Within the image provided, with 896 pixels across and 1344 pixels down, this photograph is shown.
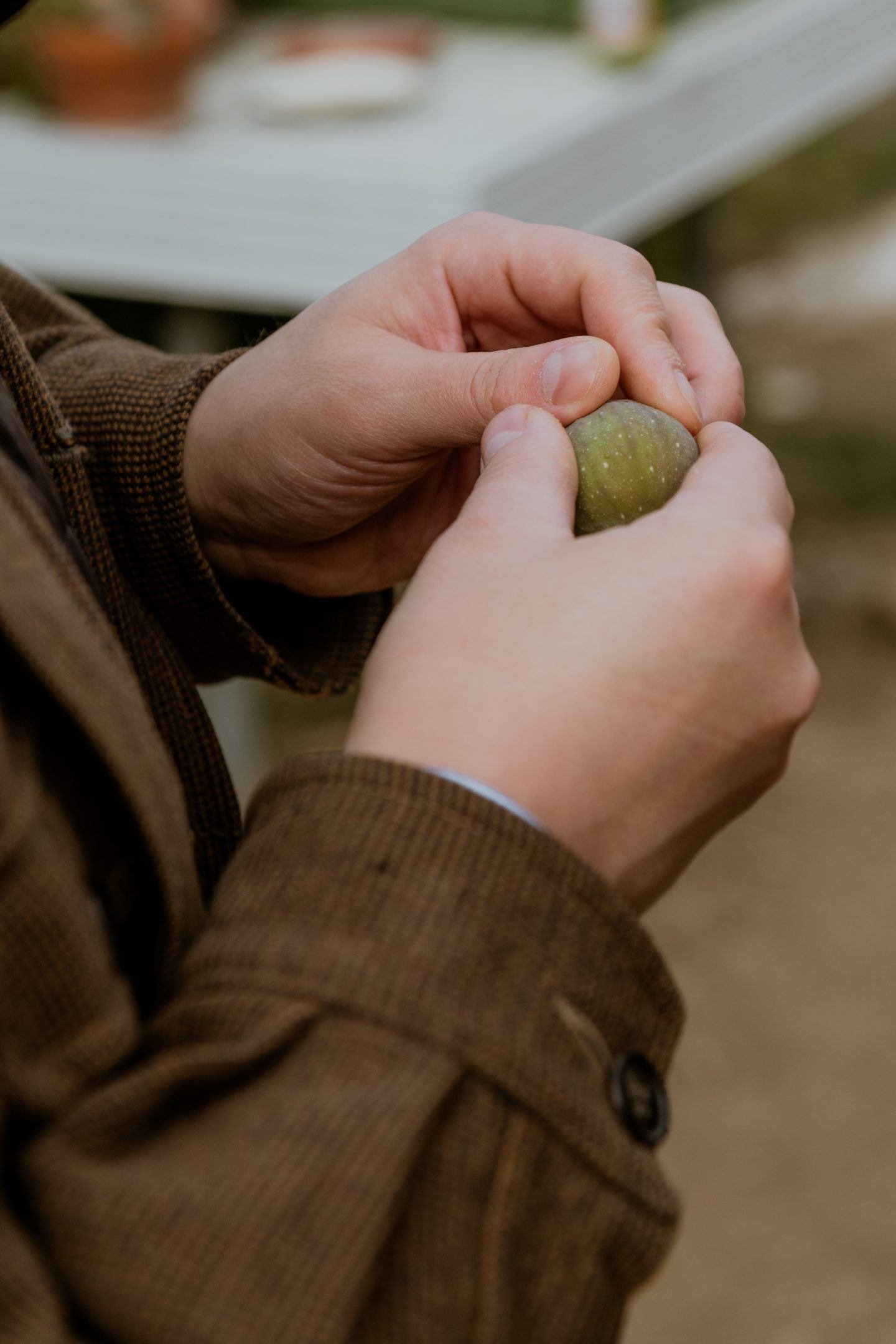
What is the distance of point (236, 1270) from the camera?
502mm

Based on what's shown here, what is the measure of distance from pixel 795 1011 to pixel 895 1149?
1.02 ft

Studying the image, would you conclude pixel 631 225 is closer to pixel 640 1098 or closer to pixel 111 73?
pixel 111 73

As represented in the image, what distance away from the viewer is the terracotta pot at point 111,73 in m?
2.51

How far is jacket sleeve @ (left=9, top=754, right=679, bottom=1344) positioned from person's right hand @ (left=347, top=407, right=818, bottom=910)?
3 cm

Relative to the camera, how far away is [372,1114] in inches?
20.2

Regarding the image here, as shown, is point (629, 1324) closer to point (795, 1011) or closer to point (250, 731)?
point (795, 1011)

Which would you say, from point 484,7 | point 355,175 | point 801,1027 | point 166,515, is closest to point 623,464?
point 166,515

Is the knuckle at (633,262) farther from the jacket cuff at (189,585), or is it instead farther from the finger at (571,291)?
the jacket cuff at (189,585)

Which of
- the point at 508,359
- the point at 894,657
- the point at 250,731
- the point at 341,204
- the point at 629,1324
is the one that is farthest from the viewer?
the point at 894,657

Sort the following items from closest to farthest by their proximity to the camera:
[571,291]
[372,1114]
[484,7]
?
1. [372,1114]
2. [571,291]
3. [484,7]

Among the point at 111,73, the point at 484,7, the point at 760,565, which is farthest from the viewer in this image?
the point at 484,7

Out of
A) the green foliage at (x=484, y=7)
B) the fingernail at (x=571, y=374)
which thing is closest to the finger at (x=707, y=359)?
the fingernail at (x=571, y=374)

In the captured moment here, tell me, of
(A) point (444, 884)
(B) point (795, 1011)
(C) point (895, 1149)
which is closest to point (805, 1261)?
(C) point (895, 1149)

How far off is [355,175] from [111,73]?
0.62 m
